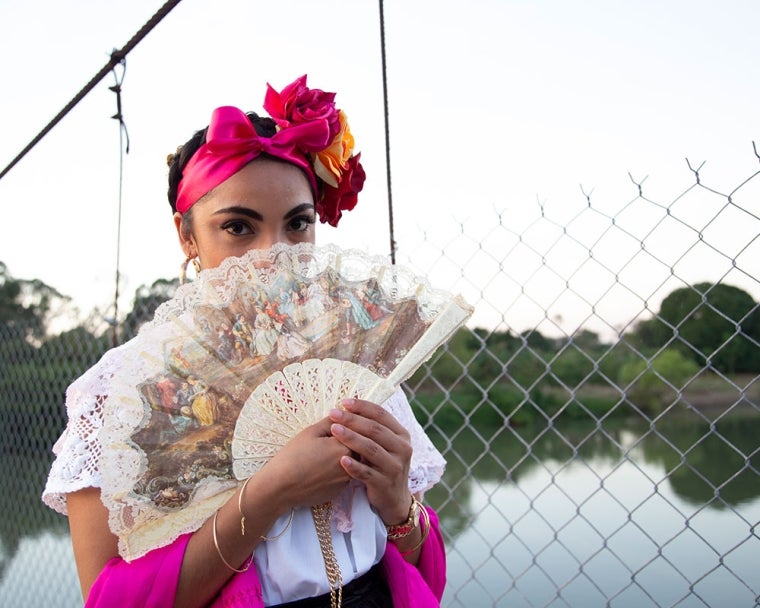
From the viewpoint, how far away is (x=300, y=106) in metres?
1.10

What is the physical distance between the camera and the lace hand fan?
0.83 meters

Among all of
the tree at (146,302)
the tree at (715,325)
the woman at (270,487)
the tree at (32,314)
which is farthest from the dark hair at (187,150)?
the tree at (32,314)

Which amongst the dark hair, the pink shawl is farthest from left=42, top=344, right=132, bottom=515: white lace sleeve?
the dark hair

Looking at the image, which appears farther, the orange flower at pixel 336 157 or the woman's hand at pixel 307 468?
the orange flower at pixel 336 157

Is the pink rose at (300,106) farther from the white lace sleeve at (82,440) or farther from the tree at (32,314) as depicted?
the tree at (32,314)

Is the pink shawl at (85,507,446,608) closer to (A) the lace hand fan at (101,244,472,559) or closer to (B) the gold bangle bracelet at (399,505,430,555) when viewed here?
(A) the lace hand fan at (101,244,472,559)

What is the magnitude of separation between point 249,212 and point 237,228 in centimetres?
3

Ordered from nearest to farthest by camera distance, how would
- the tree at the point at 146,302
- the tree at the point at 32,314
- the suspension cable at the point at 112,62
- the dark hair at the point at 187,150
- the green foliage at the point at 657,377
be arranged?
the dark hair at the point at 187,150, the green foliage at the point at 657,377, the suspension cable at the point at 112,62, the tree at the point at 146,302, the tree at the point at 32,314

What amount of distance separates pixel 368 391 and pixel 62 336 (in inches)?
101

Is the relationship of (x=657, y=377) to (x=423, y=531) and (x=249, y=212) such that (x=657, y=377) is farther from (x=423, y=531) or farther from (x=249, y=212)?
(x=249, y=212)

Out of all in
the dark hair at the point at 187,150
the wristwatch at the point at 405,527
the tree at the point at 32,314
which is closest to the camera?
the wristwatch at the point at 405,527

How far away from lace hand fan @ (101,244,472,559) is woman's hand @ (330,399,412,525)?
6 cm

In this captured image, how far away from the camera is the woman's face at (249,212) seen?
949 mm

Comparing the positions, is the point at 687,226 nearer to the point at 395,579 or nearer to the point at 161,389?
the point at 395,579
